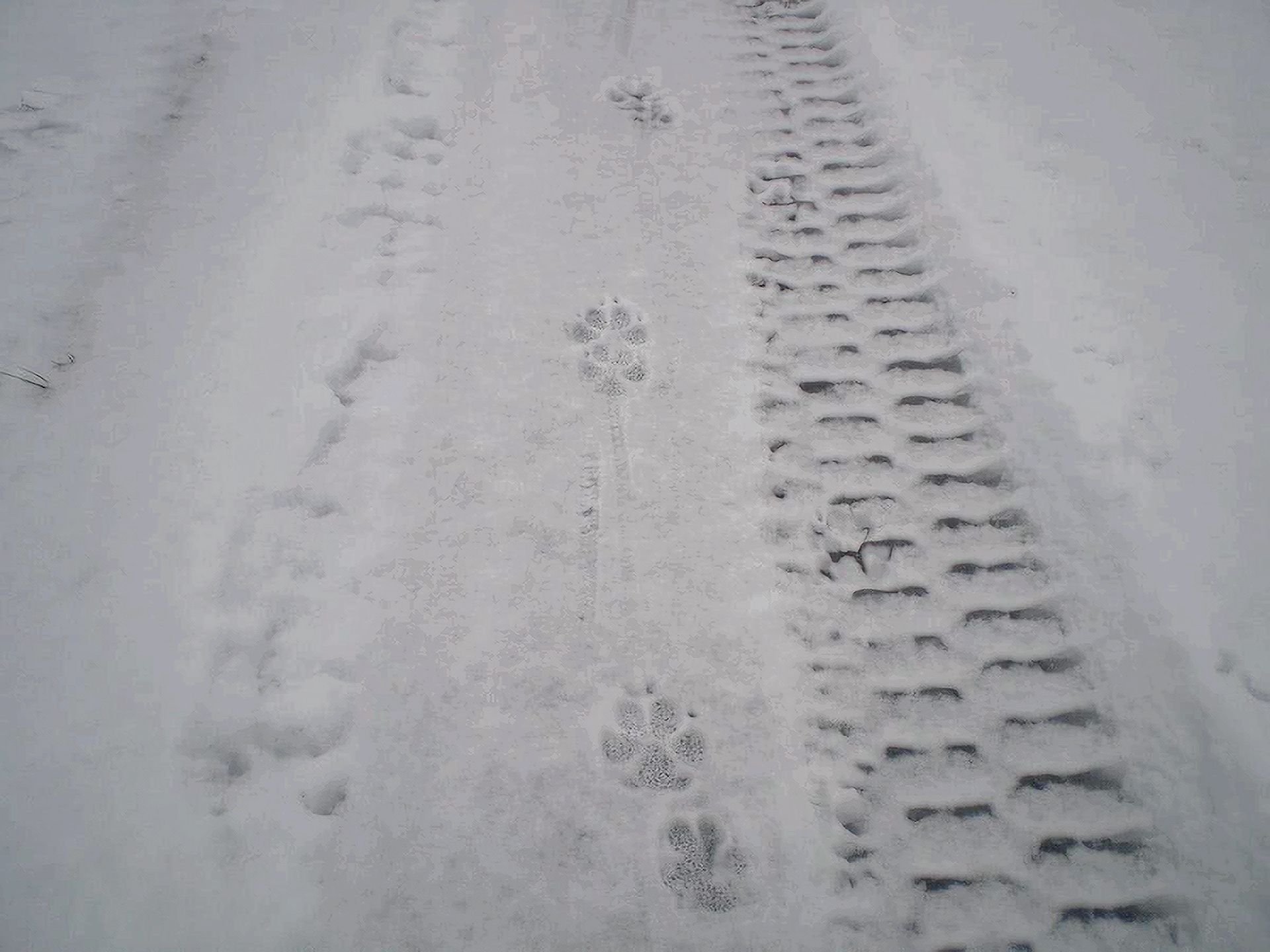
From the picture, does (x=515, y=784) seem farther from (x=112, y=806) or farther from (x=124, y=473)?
(x=124, y=473)

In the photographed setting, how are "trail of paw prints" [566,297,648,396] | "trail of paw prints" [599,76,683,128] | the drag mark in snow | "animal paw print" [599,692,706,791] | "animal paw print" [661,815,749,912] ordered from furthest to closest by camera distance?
"trail of paw prints" [599,76,683,128], "trail of paw prints" [566,297,648,396], the drag mark in snow, "animal paw print" [599,692,706,791], "animal paw print" [661,815,749,912]

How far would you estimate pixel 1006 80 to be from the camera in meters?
2.60

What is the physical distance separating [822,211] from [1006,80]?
46.7 inches

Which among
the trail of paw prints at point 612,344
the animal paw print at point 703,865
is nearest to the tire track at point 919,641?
the animal paw print at point 703,865

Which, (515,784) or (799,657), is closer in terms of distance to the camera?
(515,784)

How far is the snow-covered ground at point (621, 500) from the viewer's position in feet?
4.02

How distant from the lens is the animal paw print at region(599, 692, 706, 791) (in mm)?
1348

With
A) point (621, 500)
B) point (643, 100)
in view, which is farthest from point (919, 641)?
point (643, 100)

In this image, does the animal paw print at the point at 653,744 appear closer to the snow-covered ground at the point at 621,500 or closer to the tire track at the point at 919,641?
the snow-covered ground at the point at 621,500

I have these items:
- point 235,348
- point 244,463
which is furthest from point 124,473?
point 235,348

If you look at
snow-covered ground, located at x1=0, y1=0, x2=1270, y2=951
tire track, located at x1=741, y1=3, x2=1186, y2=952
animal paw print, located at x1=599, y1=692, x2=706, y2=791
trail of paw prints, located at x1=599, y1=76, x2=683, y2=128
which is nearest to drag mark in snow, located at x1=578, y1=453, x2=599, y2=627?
snow-covered ground, located at x1=0, y1=0, x2=1270, y2=951

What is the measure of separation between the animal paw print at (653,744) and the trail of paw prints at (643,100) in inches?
96.1

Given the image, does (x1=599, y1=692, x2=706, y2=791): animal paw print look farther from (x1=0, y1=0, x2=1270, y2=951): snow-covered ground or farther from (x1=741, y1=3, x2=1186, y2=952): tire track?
(x1=741, y1=3, x2=1186, y2=952): tire track

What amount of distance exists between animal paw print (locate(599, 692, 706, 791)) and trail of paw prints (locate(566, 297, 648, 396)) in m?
0.97
